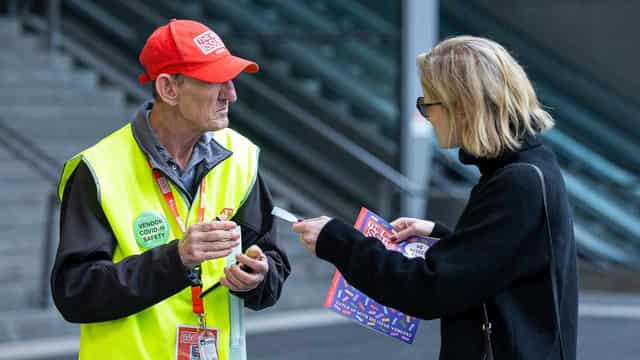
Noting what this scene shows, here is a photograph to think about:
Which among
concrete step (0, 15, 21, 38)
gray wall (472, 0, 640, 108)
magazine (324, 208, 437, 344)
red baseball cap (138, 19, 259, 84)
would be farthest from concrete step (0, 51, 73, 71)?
magazine (324, 208, 437, 344)

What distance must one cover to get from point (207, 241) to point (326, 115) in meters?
9.87

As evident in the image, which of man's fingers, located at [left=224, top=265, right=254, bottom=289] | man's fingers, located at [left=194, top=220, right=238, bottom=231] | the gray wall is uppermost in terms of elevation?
man's fingers, located at [left=194, top=220, right=238, bottom=231]

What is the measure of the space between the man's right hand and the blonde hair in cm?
61

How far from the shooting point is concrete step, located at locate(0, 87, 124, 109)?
11.2 meters

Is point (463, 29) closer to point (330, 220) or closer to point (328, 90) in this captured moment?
point (328, 90)

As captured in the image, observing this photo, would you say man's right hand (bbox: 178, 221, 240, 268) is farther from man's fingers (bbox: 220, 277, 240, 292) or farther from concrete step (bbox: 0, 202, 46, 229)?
concrete step (bbox: 0, 202, 46, 229)

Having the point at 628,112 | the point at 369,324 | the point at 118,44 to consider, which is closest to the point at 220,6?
the point at 118,44

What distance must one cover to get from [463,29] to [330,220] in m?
10.6

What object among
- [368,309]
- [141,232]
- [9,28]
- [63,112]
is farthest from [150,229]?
[9,28]

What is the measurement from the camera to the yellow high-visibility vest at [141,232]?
3.18 meters

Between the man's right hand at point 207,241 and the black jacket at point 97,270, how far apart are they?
0.06 meters

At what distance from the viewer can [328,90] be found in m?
13.0

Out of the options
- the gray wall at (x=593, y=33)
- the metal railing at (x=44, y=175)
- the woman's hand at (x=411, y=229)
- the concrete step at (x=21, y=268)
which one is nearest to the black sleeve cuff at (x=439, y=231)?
the woman's hand at (x=411, y=229)

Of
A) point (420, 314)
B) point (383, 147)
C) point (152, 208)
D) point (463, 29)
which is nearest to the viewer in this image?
point (420, 314)
